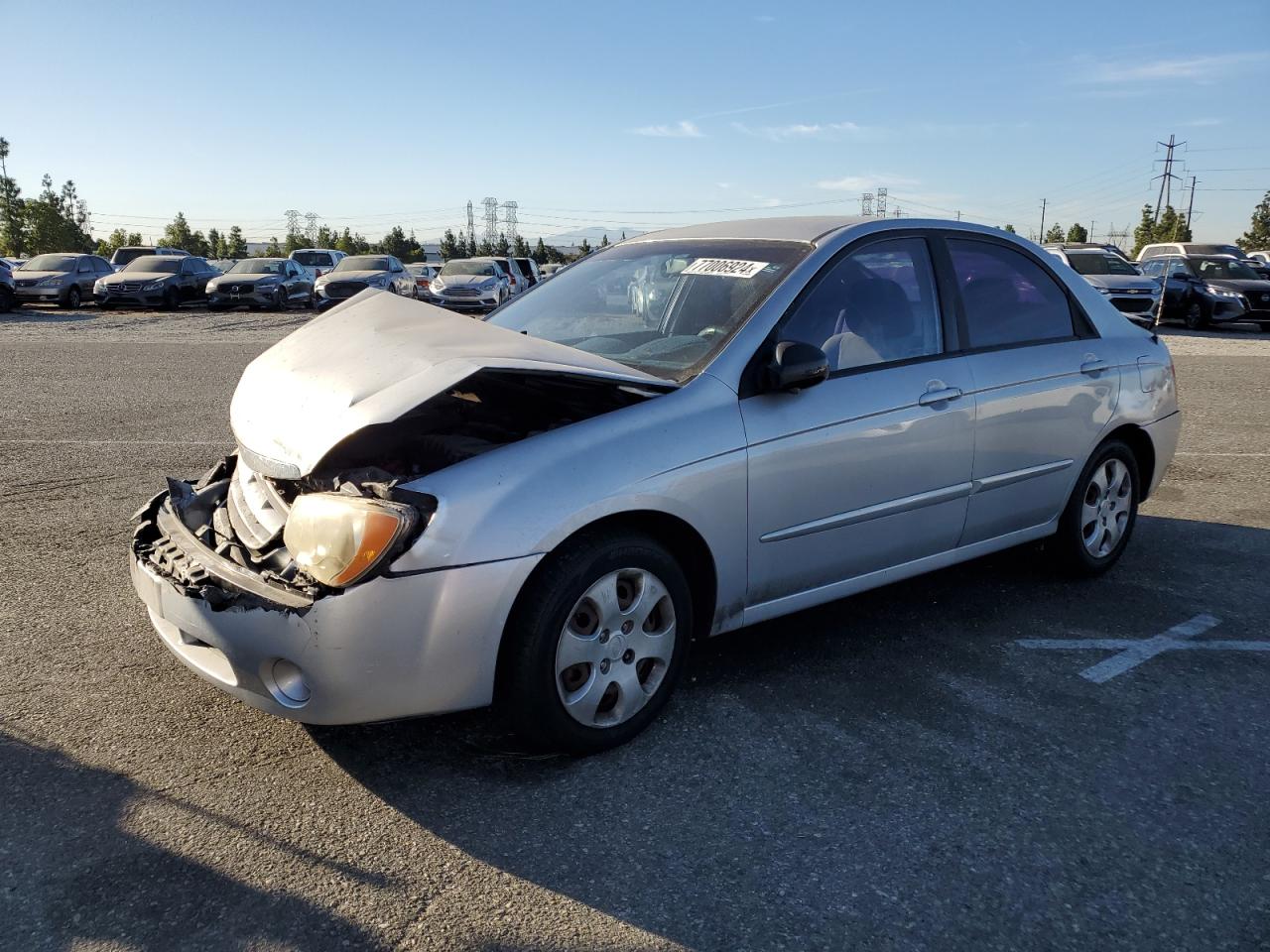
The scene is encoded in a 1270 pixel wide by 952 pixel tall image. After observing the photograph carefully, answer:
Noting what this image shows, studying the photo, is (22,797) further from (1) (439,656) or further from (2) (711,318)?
(2) (711,318)

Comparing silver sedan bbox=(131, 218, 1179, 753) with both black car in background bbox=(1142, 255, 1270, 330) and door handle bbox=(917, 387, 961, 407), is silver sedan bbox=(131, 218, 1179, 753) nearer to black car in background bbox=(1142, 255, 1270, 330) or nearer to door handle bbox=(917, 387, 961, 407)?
door handle bbox=(917, 387, 961, 407)

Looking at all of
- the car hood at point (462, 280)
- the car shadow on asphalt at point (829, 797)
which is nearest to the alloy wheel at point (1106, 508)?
the car shadow on asphalt at point (829, 797)

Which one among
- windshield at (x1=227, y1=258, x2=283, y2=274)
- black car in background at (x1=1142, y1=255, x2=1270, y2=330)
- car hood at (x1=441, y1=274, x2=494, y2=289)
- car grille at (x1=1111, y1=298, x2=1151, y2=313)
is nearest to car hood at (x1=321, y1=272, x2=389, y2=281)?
windshield at (x1=227, y1=258, x2=283, y2=274)

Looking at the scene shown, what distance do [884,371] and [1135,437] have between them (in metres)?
1.83

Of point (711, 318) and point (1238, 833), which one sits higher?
point (711, 318)

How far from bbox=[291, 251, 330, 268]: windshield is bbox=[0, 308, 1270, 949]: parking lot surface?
108ft

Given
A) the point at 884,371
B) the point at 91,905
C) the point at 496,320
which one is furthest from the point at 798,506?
the point at 91,905

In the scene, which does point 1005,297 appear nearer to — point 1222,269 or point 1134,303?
point 1134,303

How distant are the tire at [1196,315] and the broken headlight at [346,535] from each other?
2364 centimetres

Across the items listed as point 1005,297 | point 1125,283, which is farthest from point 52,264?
point 1005,297

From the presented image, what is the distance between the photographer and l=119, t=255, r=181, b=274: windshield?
27984 millimetres

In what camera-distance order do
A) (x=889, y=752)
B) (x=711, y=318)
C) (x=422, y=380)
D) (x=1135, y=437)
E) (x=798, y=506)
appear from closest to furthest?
(x=422, y=380) → (x=889, y=752) → (x=798, y=506) → (x=711, y=318) → (x=1135, y=437)

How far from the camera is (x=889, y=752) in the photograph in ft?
10.4

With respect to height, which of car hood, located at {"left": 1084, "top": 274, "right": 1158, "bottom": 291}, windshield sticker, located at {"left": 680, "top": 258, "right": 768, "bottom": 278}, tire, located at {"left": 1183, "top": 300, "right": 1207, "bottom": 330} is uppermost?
windshield sticker, located at {"left": 680, "top": 258, "right": 768, "bottom": 278}
